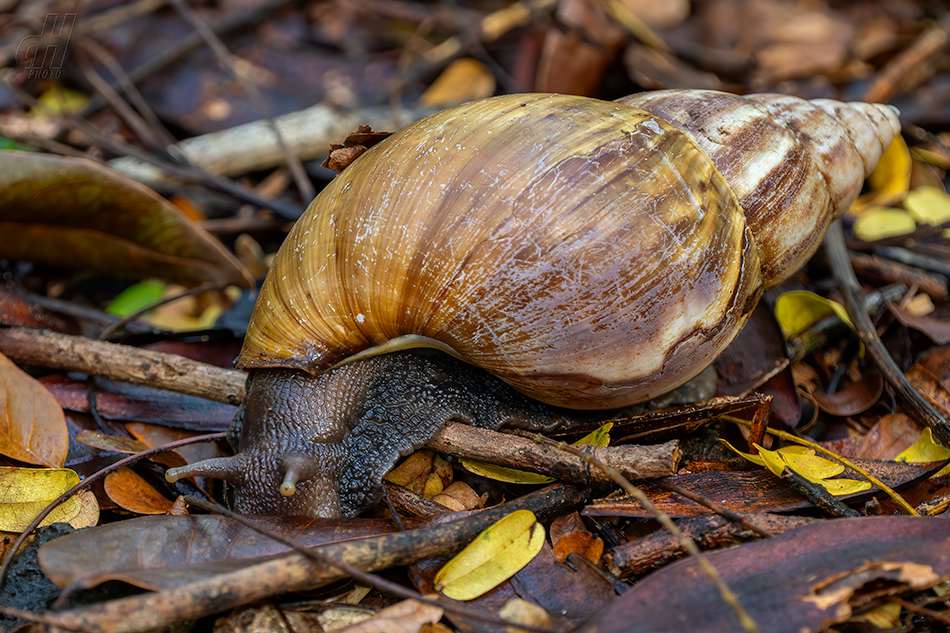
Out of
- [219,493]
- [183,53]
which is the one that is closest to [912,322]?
[219,493]

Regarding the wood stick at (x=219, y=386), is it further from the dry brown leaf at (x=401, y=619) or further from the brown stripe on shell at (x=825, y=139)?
the brown stripe on shell at (x=825, y=139)

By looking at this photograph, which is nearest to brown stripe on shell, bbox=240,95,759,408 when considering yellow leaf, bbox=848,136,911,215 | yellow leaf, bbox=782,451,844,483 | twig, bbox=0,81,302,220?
yellow leaf, bbox=782,451,844,483

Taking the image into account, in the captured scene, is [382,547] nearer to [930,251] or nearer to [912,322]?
[912,322]

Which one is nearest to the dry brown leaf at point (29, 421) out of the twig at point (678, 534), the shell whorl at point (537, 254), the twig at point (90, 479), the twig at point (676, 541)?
the twig at point (90, 479)

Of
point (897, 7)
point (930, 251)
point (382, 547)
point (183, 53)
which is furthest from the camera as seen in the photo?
point (897, 7)

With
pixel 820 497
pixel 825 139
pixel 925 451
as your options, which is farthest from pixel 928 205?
pixel 820 497

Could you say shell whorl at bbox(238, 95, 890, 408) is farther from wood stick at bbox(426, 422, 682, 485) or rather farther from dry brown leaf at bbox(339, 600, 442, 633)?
dry brown leaf at bbox(339, 600, 442, 633)
